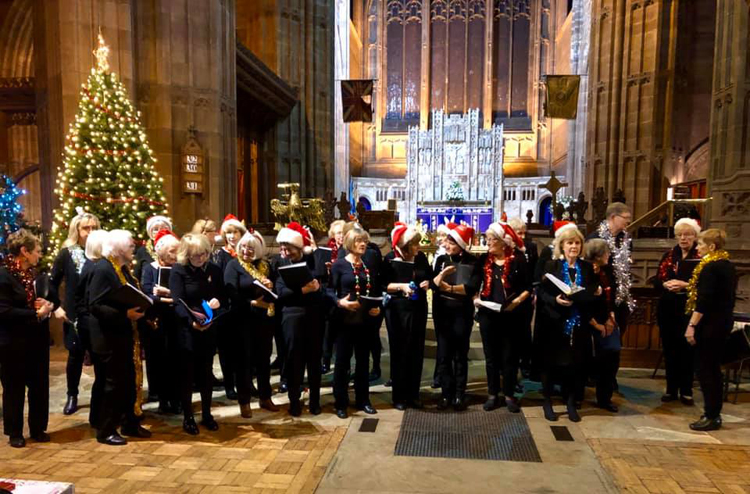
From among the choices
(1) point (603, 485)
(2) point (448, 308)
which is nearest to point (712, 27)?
(2) point (448, 308)

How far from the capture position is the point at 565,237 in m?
4.39

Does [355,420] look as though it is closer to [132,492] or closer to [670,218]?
[132,492]

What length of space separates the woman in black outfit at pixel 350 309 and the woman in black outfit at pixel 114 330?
1.66m

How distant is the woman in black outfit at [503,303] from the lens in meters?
4.52

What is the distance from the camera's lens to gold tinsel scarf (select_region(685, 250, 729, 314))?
4.20 m

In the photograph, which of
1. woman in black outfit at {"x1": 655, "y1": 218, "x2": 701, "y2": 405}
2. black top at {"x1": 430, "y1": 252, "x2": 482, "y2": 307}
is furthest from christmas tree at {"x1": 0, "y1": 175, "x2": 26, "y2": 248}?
woman in black outfit at {"x1": 655, "y1": 218, "x2": 701, "y2": 405}

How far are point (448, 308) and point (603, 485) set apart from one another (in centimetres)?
185

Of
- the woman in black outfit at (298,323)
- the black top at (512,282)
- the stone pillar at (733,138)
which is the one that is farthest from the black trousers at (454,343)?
the stone pillar at (733,138)

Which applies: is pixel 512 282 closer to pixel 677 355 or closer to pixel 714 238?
pixel 714 238

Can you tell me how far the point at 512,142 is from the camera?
2861cm

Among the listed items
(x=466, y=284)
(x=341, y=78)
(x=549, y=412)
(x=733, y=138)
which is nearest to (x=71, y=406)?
(x=466, y=284)

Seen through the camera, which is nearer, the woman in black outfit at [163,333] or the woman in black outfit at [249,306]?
the woman in black outfit at [163,333]

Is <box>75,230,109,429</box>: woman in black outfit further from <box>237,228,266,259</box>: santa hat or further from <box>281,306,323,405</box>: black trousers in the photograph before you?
<box>281,306,323,405</box>: black trousers

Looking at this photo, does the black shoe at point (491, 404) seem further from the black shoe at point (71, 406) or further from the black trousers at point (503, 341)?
the black shoe at point (71, 406)
